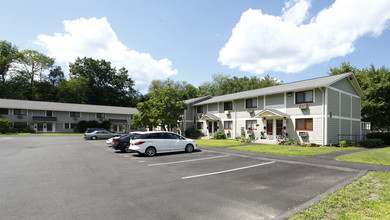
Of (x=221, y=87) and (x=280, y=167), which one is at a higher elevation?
(x=221, y=87)

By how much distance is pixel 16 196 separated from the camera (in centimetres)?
527

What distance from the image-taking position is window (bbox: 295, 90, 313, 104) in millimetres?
18586

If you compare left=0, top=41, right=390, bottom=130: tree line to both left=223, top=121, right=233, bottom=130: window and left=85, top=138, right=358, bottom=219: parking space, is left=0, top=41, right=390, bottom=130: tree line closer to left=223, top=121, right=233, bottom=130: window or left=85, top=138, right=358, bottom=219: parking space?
left=223, top=121, right=233, bottom=130: window

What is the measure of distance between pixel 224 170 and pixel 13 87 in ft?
236

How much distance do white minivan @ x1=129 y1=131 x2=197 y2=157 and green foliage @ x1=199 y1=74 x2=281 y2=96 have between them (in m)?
39.0

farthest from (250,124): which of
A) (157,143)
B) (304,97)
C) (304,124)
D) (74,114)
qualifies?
(74,114)

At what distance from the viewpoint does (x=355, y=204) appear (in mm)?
4453

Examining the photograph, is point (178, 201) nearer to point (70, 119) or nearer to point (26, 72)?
point (70, 119)

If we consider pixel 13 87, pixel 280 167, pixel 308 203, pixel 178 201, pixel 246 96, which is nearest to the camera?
pixel 308 203

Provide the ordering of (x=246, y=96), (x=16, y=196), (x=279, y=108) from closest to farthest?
(x=16, y=196) < (x=279, y=108) < (x=246, y=96)

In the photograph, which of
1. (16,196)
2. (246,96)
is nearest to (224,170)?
(16,196)

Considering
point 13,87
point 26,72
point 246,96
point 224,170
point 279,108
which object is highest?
point 26,72

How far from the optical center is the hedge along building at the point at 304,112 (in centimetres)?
1767

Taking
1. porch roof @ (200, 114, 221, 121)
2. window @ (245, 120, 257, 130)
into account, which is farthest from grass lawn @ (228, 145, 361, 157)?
porch roof @ (200, 114, 221, 121)
